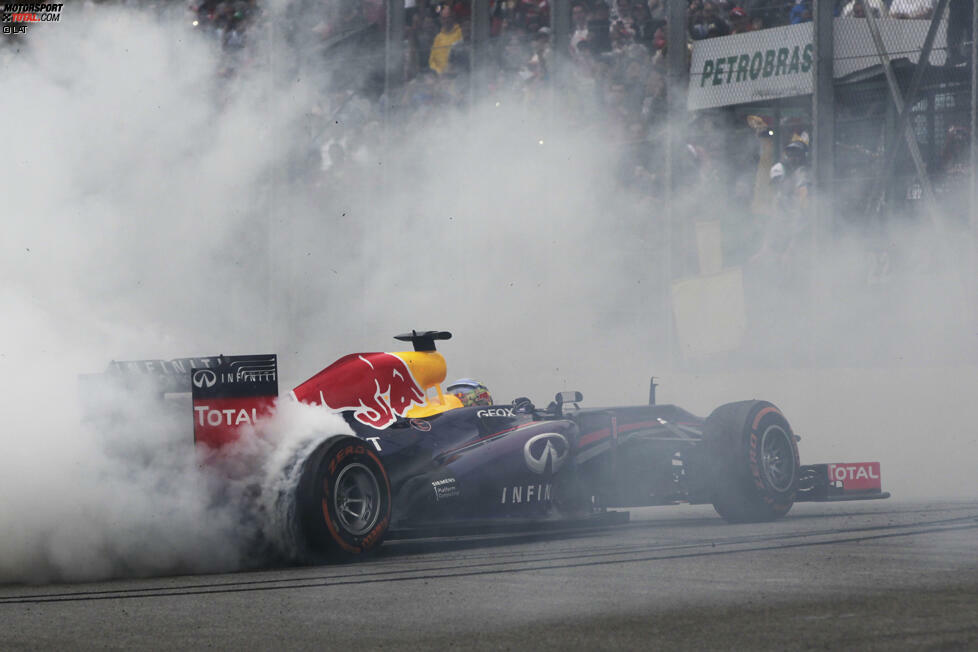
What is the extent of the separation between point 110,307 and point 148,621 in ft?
45.5

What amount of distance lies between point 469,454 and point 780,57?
34.4 ft

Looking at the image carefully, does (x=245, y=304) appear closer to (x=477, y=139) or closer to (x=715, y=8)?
(x=477, y=139)

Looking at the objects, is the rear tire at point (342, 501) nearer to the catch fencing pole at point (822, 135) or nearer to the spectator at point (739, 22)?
the catch fencing pole at point (822, 135)

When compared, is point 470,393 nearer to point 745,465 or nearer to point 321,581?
point 745,465

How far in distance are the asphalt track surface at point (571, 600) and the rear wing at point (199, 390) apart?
1069 mm

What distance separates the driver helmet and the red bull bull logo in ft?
3.47

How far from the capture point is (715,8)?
19641 millimetres

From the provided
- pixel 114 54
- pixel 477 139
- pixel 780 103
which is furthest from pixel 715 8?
pixel 114 54

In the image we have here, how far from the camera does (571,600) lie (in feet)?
22.0

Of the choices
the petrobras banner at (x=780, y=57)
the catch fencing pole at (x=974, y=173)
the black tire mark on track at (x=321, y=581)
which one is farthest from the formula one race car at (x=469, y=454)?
the petrobras banner at (x=780, y=57)

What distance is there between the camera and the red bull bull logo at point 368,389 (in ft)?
34.7

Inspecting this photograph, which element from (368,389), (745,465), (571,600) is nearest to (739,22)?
(745,465)

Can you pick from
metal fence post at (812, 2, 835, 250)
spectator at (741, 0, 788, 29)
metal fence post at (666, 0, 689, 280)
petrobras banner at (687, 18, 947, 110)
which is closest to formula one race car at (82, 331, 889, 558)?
metal fence post at (812, 2, 835, 250)

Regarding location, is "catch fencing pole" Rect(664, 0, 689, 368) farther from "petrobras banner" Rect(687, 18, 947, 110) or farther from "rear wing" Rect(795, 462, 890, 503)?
"rear wing" Rect(795, 462, 890, 503)
